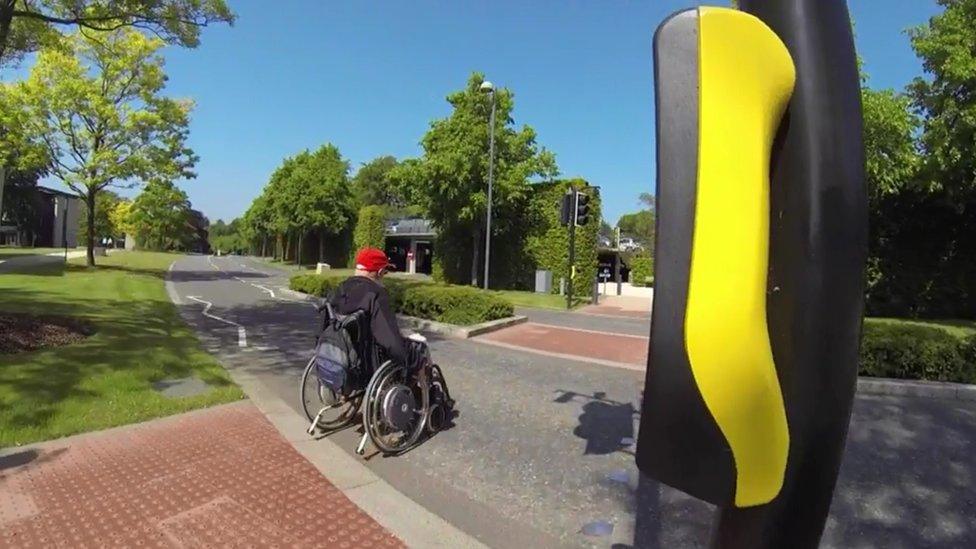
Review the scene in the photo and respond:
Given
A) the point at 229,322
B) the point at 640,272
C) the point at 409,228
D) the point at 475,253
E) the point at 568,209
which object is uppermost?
the point at 409,228

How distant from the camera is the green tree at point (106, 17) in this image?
9195 millimetres

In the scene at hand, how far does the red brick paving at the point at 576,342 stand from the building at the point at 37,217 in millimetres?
66863

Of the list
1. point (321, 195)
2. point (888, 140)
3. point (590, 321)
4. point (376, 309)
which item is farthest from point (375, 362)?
point (321, 195)

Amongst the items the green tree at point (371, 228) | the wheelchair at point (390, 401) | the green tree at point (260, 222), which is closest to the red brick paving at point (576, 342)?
the wheelchair at point (390, 401)

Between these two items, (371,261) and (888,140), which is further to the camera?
(888,140)

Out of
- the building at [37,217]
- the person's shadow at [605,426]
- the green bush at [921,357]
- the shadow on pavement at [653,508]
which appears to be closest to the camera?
the shadow on pavement at [653,508]

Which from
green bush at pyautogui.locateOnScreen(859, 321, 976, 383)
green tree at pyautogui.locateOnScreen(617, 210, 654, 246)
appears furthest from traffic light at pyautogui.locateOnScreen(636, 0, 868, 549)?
green tree at pyautogui.locateOnScreen(617, 210, 654, 246)

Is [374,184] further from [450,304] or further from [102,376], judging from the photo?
[102,376]

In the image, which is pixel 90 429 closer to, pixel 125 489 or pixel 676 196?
pixel 125 489

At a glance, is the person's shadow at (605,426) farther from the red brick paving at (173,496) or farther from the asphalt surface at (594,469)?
the red brick paving at (173,496)

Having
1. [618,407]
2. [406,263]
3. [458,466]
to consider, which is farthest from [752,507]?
[406,263]

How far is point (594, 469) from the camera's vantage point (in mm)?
4520

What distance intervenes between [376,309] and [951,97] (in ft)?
57.1

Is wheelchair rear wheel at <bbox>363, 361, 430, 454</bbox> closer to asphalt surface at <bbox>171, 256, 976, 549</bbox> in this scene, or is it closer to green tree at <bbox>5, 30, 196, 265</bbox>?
asphalt surface at <bbox>171, 256, 976, 549</bbox>
